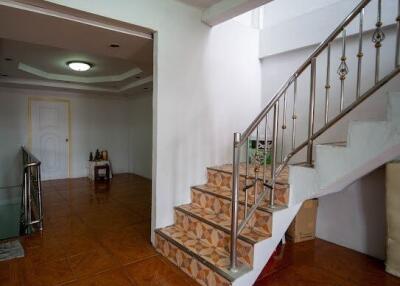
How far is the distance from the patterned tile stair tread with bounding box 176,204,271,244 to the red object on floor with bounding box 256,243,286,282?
0.47 m

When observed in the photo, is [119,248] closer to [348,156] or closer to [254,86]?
[348,156]

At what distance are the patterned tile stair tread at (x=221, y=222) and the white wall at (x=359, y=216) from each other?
4.45 ft

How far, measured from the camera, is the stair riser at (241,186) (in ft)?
6.84

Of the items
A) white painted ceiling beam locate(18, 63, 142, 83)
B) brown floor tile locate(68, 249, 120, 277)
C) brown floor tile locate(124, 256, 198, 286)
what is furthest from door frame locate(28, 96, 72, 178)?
brown floor tile locate(124, 256, 198, 286)

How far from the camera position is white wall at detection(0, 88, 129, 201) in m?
5.46

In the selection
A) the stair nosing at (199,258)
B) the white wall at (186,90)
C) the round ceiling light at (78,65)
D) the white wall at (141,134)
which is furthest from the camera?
the white wall at (141,134)

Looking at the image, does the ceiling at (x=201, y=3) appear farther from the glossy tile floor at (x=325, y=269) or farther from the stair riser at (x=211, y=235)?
the glossy tile floor at (x=325, y=269)

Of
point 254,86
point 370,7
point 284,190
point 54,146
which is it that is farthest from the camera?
point 54,146

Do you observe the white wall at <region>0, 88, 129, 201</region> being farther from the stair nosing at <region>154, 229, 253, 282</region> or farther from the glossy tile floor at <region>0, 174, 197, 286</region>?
the stair nosing at <region>154, 229, 253, 282</region>

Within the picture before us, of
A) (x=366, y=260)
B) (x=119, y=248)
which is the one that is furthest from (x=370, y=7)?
(x=119, y=248)

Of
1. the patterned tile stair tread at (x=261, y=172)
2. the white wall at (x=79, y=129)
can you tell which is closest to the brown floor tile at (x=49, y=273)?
the patterned tile stair tread at (x=261, y=172)

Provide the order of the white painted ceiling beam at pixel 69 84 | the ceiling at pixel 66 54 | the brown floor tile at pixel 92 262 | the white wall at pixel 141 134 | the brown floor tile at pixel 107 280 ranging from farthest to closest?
the white wall at pixel 141 134
the white painted ceiling beam at pixel 69 84
the ceiling at pixel 66 54
the brown floor tile at pixel 92 262
the brown floor tile at pixel 107 280

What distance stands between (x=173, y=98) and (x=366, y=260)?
2.57 metres

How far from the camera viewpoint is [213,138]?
3.06m
